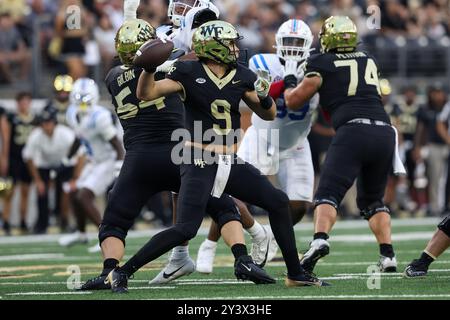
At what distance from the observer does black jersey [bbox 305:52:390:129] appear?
8.45m

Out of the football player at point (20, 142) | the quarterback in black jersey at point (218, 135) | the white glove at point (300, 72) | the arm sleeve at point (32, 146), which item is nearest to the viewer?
the quarterback in black jersey at point (218, 135)

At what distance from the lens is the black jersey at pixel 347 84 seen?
8.45 meters

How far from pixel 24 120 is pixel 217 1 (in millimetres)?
4640

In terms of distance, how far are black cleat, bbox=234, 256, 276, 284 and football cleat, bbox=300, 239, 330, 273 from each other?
297mm

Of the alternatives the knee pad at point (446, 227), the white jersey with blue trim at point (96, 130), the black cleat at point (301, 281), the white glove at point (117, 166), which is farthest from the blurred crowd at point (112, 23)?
the black cleat at point (301, 281)

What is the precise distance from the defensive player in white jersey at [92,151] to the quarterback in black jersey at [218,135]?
4.60 meters

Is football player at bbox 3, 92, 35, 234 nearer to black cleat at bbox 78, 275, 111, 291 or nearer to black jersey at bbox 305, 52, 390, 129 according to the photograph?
black jersey at bbox 305, 52, 390, 129

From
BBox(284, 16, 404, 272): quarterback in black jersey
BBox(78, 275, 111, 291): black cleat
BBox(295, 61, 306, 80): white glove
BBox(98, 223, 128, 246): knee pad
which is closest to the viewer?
BBox(78, 275, 111, 291): black cleat

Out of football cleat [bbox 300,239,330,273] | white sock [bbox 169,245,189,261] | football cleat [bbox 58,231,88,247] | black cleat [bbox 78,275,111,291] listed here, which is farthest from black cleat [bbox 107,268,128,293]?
football cleat [bbox 58,231,88,247]

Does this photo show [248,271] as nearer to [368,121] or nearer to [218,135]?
[218,135]

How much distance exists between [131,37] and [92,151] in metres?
4.90

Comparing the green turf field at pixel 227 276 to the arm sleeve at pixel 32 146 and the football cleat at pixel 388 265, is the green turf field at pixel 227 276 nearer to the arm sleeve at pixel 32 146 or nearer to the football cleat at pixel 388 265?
the football cleat at pixel 388 265

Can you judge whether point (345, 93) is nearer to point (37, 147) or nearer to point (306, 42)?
point (306, 42)

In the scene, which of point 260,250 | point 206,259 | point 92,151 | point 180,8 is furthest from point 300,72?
point 92,151
